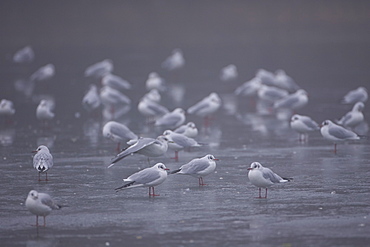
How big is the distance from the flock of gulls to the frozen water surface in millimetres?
322

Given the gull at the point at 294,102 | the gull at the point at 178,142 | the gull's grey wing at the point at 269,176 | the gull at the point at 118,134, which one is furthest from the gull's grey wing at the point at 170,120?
the gull's grey wing at the point at 269,176

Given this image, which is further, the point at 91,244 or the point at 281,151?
the point at 281,151

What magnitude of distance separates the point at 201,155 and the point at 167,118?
3560 millimetres

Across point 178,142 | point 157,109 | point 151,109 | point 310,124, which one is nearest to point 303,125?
point 310,124

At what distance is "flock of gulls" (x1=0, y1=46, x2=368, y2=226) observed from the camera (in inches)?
497

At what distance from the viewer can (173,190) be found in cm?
1327

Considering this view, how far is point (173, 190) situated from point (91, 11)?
4356cm

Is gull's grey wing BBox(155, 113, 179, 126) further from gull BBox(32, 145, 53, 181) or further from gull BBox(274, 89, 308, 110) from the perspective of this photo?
gull BBox(32, 145, 53, 181)

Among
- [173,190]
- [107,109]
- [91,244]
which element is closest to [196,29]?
[107,109]

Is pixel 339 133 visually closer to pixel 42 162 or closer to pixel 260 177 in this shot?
pixel 260 177

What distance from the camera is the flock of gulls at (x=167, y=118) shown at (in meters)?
12.6

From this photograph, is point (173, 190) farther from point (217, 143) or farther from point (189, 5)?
point (189, 5)

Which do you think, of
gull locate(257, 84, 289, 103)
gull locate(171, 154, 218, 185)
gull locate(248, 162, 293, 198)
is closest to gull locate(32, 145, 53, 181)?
gull locate(171, 154, 218, 185)

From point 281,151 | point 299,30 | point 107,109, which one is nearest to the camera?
point 281,151
